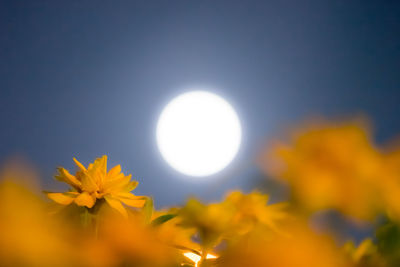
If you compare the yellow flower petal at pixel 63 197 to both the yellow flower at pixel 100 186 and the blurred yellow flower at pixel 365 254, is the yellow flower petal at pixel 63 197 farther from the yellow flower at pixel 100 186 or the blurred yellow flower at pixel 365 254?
the blurred yellow flower at pixel 365 254

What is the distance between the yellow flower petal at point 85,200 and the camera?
18 centimetres

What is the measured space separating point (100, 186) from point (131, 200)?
0.06 feet

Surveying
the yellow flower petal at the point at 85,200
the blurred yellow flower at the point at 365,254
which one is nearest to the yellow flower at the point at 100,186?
the yellow flower petal at the point at 85,200

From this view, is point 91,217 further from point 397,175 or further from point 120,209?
point 397,175

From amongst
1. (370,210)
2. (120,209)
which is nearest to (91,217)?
(120,209)

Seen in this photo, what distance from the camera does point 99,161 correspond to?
0.21 metres

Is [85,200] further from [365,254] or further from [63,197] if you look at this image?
[365,254]

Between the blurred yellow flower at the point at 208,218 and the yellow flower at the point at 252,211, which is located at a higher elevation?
the yellow flower at the point at 252,211

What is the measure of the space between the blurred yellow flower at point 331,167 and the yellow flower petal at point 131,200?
0.24ft

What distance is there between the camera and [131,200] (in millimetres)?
200

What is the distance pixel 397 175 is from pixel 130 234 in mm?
109

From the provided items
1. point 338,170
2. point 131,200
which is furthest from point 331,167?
point 131,200

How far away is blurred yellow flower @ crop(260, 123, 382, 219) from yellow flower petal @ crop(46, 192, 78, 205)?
10cm

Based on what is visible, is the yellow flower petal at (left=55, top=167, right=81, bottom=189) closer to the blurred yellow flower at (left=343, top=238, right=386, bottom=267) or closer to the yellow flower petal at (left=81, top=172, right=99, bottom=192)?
the yellow flower petal at (left=81, top=172, right=99, bottom=192)
